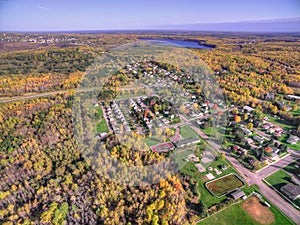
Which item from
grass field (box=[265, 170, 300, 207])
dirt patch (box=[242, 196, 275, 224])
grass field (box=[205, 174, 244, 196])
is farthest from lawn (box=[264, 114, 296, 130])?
dirt patch (box=[242, 196, 275, 224])

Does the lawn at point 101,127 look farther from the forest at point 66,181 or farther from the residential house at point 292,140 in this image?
the residential house at point 292,140

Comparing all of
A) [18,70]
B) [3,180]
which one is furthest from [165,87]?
[18,70]

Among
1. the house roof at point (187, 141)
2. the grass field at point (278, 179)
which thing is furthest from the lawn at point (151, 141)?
the grass field at point (278, 179)

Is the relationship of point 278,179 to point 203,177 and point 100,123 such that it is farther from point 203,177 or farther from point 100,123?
point 100,123

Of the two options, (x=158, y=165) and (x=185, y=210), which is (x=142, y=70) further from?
(x=185, y=210)

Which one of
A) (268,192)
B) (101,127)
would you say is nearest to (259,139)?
(268,192)
